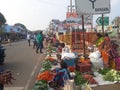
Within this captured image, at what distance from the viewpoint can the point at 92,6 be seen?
41.9 ft

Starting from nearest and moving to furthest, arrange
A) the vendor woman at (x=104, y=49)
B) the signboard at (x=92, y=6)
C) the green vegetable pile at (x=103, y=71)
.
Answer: the signboard at (x=92, y=6)
the green vegetable pile at (x=103, y=71)
the vendor woman at (x=104, y=49)

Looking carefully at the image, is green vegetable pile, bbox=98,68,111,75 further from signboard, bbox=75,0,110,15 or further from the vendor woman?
signboard, bbox=75,0,110,15

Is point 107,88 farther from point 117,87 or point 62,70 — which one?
point 62,70

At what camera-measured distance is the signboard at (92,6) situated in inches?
501

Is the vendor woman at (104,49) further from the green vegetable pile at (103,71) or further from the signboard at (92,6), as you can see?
the signboard at (92,6)

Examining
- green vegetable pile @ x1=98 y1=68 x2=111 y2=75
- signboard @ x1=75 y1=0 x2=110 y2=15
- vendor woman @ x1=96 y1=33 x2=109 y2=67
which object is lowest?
green vegetable pile @ x1=98 y1=68 x2=111 y2=75

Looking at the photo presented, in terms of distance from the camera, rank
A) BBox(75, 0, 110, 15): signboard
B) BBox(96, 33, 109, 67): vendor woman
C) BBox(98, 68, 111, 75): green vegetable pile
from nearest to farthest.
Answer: BBox(75, 0, 110, 15): signboard
BBox(98, 68, 111, 75): green vegetable pile
BBox(96, 33, 109, 67): vendor woman

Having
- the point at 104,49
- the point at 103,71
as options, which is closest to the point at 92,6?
the point at 103,71

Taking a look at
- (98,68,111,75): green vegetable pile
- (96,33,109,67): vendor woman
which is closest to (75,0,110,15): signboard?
(98,68,111,75): green vegetable pile

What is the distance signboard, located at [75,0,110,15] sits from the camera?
1272cm

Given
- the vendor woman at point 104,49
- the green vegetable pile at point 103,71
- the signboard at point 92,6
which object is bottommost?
the green vegetable pile at point 103,71

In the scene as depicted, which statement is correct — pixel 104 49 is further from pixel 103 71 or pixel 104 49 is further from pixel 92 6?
pixel 92 6

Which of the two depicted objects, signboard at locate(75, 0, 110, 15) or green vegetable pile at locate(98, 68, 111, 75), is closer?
signboard at locate(75, 0, 110, 15)

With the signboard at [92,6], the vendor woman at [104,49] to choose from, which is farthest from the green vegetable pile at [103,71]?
the signboard at [92,6]
